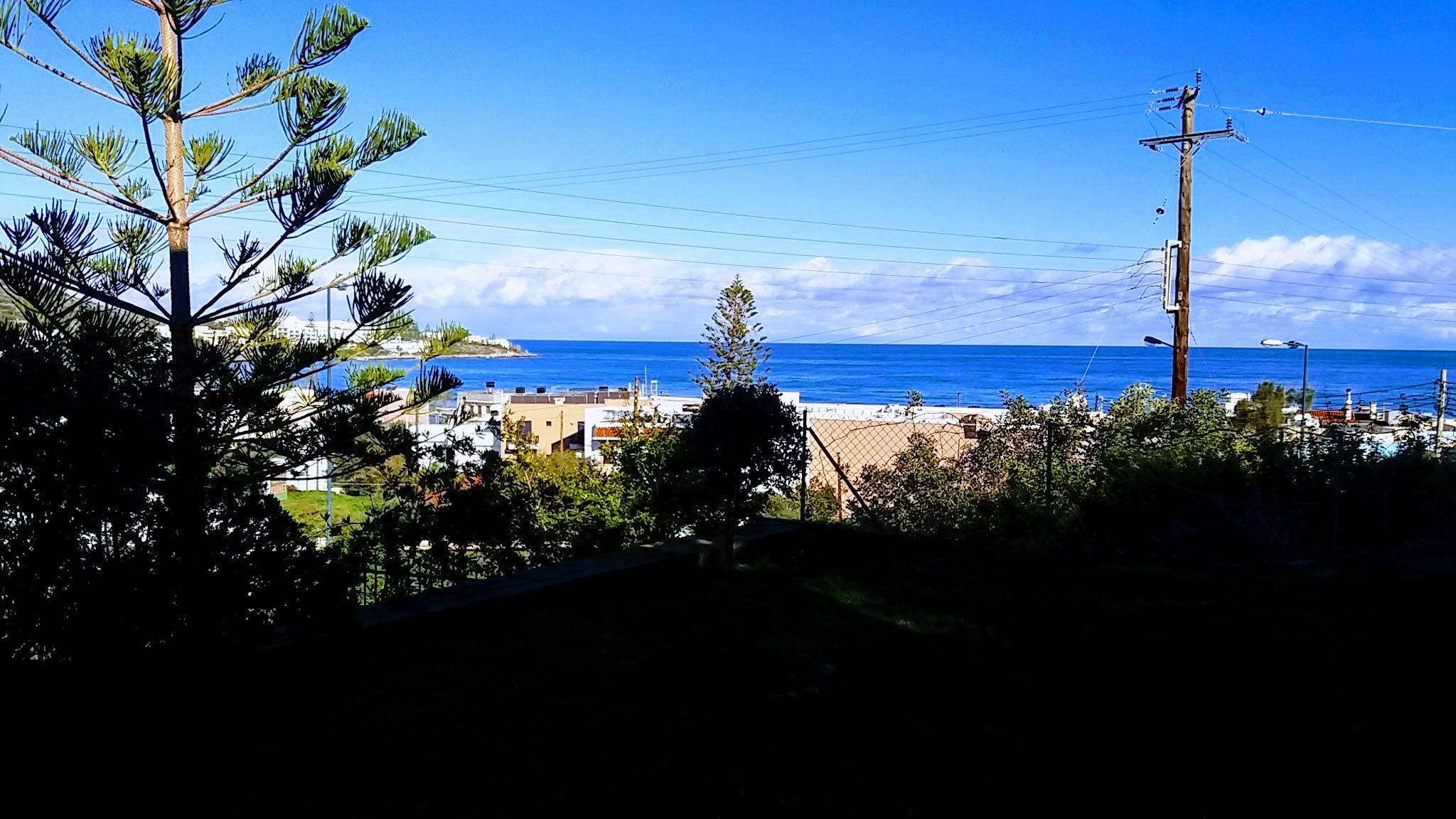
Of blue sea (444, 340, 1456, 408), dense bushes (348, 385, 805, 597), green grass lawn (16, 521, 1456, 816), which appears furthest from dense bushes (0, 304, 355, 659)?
blue sea (444, 340, 1456, 408)

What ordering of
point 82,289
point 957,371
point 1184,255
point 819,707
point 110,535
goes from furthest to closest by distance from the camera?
point 957,371 < point 1184,255 < point 82,289 < point 819,707 < point 110,535

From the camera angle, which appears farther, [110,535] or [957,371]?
[957,371]

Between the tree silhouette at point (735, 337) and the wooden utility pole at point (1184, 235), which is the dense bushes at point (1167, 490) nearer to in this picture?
the wooden utility pole at point (1184, 235)

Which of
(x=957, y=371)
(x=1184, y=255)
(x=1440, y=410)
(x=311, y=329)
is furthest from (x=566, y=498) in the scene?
(x=957, y=371)

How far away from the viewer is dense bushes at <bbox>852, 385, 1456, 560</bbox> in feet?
25.0

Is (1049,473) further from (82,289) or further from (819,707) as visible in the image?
(82,289)

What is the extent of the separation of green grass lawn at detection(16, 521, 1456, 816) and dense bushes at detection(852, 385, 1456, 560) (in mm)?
1957

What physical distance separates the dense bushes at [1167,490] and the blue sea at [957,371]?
106ft

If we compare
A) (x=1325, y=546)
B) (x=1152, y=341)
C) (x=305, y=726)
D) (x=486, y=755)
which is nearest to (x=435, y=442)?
(x=305, y=726)

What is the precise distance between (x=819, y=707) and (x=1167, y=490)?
5996mm

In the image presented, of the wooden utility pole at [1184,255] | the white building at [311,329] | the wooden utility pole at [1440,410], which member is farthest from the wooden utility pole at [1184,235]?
the white building at [311,329]

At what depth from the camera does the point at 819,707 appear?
12.4ft

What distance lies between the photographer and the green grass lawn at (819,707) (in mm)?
3008

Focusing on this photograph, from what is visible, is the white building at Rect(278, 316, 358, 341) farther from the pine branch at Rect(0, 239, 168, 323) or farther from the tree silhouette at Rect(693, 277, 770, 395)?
the tree silhouette at Rect(693, 277, 770, 395)
